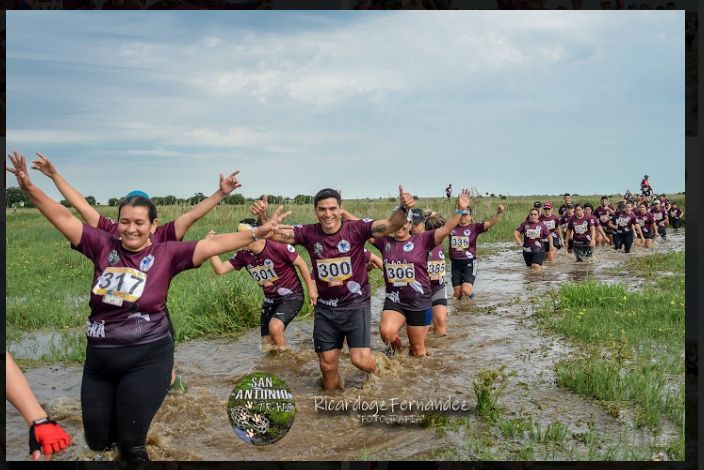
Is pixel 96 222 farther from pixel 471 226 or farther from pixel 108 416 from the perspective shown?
pixel 471 226

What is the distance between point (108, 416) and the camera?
4211 mm

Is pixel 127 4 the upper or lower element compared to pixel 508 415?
upper

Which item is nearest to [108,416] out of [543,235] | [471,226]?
[471,226]

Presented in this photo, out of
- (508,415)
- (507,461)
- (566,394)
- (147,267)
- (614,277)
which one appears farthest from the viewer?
(614,277)

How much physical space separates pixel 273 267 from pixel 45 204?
380 centimetres

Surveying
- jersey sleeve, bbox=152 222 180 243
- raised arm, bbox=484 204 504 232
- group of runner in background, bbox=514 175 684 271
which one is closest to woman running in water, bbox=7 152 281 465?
jersey sleeve, bbox=152 222 180 243

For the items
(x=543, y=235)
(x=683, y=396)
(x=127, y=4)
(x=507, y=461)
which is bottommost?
(x=507, y=461)

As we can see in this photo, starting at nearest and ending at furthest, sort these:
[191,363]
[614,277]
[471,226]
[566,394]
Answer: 1. [566,394]
2. [191,363]
3. [471,226]
4. [614,277]

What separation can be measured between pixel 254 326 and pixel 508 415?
16.2 feet

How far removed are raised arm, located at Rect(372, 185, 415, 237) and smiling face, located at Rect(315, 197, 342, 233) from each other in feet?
1.31

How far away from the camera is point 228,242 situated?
4215 mm

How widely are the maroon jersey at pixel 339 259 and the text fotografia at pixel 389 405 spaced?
99 cm

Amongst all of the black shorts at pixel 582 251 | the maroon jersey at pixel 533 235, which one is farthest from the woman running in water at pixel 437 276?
the black shorts at pixel 582 251

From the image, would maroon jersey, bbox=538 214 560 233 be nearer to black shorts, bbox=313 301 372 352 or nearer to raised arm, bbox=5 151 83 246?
black shorts, bbox=313 301 372 352
